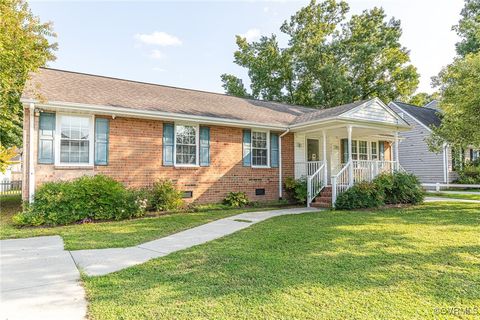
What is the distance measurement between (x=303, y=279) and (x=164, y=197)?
6769 mm

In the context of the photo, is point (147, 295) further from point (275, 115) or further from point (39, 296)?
point (275, 115)

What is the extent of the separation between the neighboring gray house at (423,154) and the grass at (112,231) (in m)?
17.0

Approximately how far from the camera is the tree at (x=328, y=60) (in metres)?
26.5

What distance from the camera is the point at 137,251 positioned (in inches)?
209

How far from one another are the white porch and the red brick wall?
89cm

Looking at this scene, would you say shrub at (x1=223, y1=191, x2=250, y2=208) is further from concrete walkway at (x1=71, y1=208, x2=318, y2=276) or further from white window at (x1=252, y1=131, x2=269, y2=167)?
concrete walkway at (x1=71, y1=208, x2=318, y2=276)

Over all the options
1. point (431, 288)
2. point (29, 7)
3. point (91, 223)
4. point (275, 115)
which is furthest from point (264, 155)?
point (29, 7)

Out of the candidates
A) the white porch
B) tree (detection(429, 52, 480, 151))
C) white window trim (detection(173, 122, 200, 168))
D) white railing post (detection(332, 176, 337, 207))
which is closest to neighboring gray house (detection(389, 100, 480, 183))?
the white porch

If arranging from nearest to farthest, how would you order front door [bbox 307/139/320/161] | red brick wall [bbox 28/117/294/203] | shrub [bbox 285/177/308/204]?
red brick wall [bbox 28/117/294/203]
shrub [bbox 285/177/308/204]
front door [bbox 307/139/320/161]

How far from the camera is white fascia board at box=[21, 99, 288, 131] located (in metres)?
8.48

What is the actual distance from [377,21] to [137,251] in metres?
30.0

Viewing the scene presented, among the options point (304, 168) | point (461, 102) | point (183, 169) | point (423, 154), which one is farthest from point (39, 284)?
point (423, 154)

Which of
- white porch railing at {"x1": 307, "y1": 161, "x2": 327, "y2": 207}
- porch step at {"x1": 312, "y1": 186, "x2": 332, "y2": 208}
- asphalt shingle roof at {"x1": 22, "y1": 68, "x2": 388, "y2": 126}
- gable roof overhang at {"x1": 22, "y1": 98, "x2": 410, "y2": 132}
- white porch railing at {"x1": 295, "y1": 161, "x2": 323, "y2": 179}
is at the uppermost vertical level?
asphalt shingle roof at {"x1": 22, "y1": 68, "x2": 388, "y2": 126}

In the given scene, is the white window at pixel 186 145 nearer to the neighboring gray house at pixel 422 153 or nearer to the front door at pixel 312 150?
the front door at pixel 312 150
